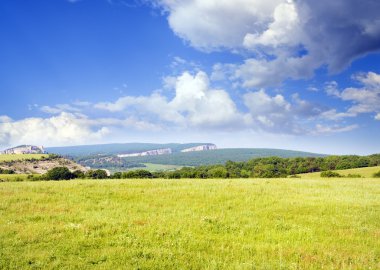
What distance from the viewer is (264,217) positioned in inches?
656

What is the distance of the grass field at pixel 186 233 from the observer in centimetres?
1001

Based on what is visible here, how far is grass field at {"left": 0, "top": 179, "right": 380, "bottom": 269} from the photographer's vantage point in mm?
10008

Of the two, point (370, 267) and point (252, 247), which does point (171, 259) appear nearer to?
point (252, 247)

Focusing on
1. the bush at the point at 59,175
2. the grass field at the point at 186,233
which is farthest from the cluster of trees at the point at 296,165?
the grass field at the point at 186,233

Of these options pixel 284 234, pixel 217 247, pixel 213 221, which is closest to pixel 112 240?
pixel 217 247

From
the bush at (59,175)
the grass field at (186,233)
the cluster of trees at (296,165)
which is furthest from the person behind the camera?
the cluster of trees at (296,165)

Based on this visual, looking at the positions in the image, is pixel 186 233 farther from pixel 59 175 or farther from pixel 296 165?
pixel 296 165

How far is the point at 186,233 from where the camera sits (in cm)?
1318

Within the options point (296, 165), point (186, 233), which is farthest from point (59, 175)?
point (296, 165)

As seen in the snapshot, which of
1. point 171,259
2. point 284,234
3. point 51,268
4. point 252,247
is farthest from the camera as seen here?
point 284,234

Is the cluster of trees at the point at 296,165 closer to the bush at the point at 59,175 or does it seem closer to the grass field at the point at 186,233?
the bush at the point at 59,175

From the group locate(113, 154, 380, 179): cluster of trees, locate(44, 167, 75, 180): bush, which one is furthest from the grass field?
locate(113, 154, 380, 179): cluster of trees

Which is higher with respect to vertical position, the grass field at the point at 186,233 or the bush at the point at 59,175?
the grass field at the point at 186,233

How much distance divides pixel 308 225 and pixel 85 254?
1023 centimetres
